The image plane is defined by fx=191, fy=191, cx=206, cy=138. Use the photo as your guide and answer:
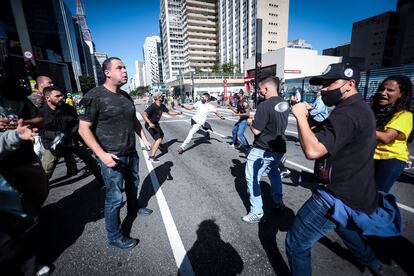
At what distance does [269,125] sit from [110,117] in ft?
6.98

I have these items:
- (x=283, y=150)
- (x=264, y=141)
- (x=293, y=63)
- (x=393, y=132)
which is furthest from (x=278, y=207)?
(x=293, y=63)

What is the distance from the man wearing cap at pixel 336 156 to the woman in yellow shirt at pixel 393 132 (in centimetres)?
119

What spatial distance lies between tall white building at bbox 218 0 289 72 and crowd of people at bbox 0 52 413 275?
78.4 m

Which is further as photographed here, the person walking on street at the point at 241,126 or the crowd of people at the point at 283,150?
the person walking on street at the point at 241,126

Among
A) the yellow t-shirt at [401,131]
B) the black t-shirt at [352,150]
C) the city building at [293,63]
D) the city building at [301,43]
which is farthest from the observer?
the city building at [301,43]

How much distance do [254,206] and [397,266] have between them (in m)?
1.61

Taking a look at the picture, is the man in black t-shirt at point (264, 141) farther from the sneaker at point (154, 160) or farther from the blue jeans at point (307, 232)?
the sneaker at point (154, 160)

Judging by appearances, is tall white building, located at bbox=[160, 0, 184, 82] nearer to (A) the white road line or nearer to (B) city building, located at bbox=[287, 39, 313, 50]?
(B) city building, located at bbox=[287, 39, 313, 50]

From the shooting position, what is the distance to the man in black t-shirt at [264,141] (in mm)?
2732

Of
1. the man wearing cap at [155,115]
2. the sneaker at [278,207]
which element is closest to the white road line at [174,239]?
the sneaker at [278,207]

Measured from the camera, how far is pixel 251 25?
73750 millimetres

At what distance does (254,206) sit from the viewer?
9.32 feet

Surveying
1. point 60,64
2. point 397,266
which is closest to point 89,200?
point 397,266

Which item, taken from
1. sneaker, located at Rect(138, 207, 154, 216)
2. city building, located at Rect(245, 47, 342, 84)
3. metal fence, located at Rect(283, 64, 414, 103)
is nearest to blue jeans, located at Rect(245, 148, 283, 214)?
sneaker, located at Rect(138, 207, 154, 216)
